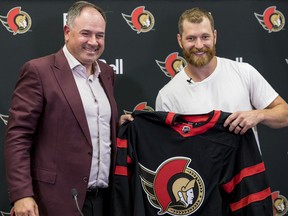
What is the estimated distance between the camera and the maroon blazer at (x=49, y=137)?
1447 mm

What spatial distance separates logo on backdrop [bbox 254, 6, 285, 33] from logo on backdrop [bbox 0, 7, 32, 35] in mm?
1210

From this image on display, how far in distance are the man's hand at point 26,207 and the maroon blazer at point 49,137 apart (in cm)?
8

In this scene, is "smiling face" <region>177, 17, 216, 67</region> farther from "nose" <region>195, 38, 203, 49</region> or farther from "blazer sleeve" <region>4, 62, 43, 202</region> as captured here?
"blazer sleeve" <region>4, 62, 43, 202</region>

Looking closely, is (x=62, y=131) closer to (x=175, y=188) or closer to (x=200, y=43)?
(x=175, y=188)

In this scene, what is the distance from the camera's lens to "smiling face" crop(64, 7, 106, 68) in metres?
1.54

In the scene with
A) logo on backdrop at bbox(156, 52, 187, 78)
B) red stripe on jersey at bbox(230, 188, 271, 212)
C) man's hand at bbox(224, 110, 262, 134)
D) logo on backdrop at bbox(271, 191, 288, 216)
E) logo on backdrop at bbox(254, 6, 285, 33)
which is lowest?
logo on backdrop at bbox(271, 191, 288, 216)

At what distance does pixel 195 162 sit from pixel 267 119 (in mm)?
357

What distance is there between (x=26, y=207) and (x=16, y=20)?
1.06m

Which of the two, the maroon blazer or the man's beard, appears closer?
the maroon blazer

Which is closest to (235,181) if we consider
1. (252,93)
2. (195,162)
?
(195,162)

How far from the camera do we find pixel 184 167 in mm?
1567

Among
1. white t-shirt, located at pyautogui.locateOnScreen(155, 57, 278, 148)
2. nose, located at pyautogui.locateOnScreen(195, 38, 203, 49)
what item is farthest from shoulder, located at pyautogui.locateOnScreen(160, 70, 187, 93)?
nose, located at pyautogui.locateOnScreen(195, 38, 203, 49)

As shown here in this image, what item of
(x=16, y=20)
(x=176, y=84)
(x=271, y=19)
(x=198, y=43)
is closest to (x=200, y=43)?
(x=198, y=43)

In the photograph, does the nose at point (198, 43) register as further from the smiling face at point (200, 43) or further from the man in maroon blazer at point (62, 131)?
the man in maroon blazer at point (62, 131)
